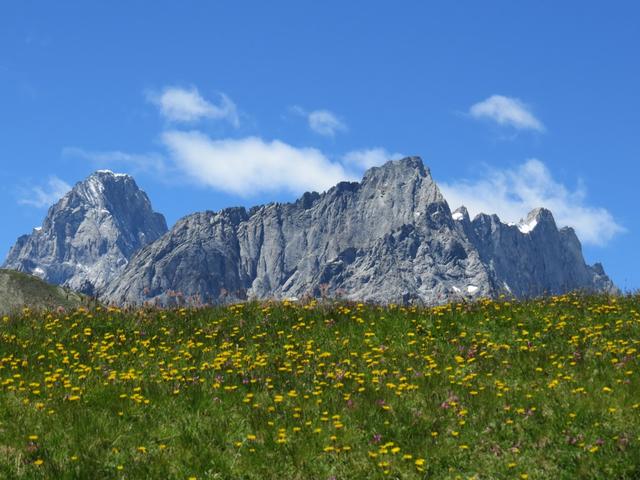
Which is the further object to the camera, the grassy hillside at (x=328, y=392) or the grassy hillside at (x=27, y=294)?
the grassy hillside at (x=27, y=294)

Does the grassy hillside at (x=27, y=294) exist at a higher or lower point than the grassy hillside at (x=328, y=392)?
higher

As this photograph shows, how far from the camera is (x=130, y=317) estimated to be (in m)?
16.5

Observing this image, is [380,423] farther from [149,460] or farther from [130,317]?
[130,317]

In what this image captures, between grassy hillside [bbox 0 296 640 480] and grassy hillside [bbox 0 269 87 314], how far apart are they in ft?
11.3

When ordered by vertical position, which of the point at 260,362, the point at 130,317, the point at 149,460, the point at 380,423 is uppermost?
the point at 130,317

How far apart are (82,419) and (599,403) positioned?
7095 millimetres

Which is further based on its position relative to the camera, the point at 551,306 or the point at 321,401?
the point at 551,306

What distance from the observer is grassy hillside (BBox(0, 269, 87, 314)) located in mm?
19844

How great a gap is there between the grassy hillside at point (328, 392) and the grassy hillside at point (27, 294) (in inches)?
136

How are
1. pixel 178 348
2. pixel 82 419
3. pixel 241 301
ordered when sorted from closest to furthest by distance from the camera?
pixel 82 419
pixel 178 348
pixel 241 301

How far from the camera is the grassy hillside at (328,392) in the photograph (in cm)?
895

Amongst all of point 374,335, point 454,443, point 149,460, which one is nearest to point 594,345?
point 374,335

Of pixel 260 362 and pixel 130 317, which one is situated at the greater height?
pixel 130 317

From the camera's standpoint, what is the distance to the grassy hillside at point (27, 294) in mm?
19844
